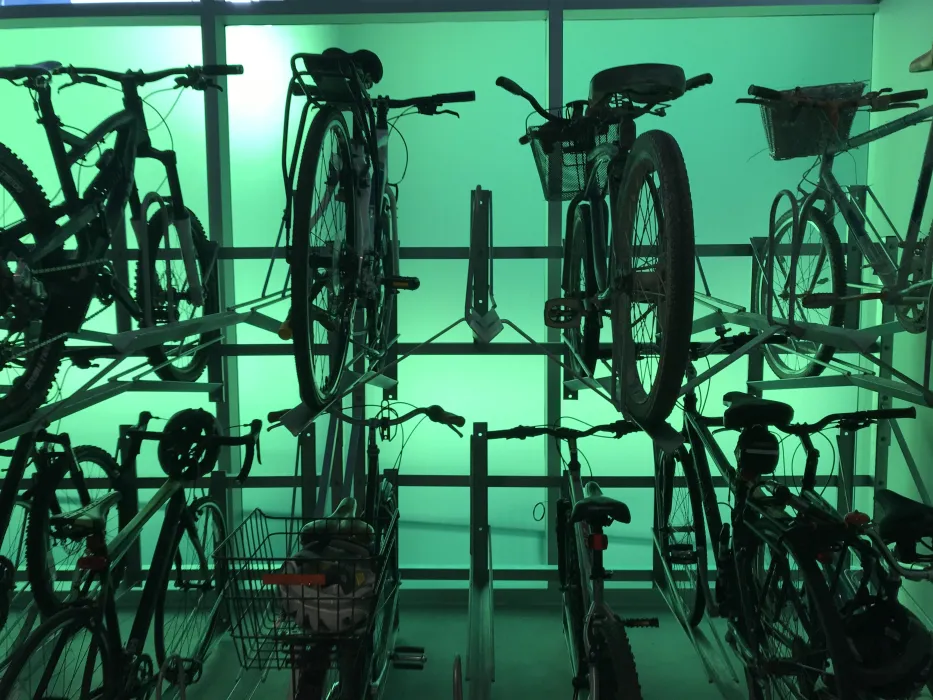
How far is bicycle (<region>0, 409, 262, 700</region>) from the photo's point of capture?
71.0 inches

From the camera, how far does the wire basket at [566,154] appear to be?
2160 millimetres

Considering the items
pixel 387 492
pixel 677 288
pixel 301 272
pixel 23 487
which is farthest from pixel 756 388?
pixel 23 487

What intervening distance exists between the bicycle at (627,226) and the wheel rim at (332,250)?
0.55 meters

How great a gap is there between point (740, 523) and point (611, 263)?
882 millimetres

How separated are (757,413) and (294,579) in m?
1.40

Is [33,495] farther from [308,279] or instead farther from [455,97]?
[455,97]

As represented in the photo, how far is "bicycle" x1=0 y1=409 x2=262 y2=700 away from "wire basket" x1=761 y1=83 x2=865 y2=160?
6.45 feet

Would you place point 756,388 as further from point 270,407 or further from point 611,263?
point 270,407

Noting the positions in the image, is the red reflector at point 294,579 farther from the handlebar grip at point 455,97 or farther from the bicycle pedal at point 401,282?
the handlebar grip at point 455,97

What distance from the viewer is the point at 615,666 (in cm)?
177

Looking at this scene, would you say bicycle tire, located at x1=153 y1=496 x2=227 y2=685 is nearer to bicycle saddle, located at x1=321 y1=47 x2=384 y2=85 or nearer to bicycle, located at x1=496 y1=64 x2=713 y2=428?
bicycle, located at x1=496 y1=64 x2=713 y2=428

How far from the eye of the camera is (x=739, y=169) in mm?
3275

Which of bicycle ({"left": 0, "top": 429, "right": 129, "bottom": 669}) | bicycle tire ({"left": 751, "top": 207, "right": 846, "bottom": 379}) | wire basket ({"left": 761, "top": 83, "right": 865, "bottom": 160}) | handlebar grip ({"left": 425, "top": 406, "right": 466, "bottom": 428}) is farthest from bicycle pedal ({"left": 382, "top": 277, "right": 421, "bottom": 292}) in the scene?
wire basket ({"left": 761, "top": 83, "right": 865, "bottom": 160})

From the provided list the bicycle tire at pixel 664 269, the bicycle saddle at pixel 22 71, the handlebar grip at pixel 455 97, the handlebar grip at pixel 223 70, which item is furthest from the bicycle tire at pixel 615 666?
the bicycle saddle at pixel 22 71
